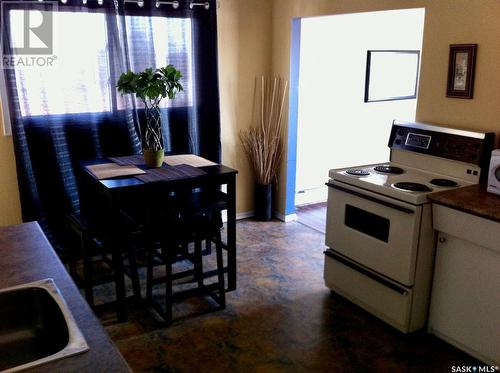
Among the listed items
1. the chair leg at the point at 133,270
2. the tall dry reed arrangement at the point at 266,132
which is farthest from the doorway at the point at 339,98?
the chair leg at the point at 133,270

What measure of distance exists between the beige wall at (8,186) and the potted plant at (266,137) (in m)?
1.99

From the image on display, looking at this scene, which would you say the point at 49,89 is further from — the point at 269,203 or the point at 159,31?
the point at 269,203

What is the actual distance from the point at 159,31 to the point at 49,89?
3.18 ft

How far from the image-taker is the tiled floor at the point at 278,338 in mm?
2625

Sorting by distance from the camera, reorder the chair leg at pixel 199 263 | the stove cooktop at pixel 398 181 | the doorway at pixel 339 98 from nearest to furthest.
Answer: the stove cooktop at pixel 398 181
the chair leg at pixel 199 263
the doorway at pixel 339 98

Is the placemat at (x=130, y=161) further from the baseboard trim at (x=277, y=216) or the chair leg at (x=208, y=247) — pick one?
the baseboard trim at (x=277, y=216)

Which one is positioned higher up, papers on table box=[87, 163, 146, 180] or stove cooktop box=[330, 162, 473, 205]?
papers on table box=[87, 163, 146, 180]

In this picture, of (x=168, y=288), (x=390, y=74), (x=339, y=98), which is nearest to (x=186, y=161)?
(x=168, y=288)

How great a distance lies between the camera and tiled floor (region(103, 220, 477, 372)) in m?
2.62

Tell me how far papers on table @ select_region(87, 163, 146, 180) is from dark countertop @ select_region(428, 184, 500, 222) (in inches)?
70.1

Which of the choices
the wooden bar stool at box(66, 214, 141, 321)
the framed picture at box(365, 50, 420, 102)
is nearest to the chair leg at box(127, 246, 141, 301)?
the wooden bar stool at box(66, 214, 141, 321)

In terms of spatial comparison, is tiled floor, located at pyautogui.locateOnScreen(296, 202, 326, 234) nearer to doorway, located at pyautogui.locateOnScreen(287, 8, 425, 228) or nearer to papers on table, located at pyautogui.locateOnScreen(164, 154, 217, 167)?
doorway, located at pyautogui.locateOnScreen(287, 8, 425, 228)

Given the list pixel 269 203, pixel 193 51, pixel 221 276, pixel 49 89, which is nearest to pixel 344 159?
pixel 269 203

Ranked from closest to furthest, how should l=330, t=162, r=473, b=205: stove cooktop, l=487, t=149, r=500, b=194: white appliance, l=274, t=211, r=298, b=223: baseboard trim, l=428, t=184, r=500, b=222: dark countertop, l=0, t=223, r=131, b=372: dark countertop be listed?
l=0, t=223, r=131, b=372: dark countertop < l=428, t=184, r=500, b=222: dark countertop < l=487, t=149, r=500, b=194: white appliance < l=330, t=162, r=473, b=205: stove cooktop < l=274, t=211, r=298, b=223: baseboard trim
